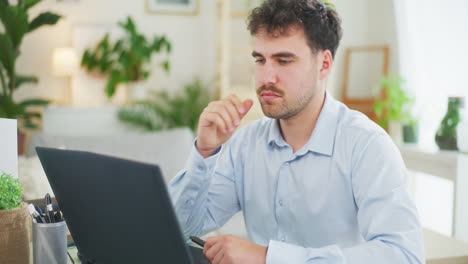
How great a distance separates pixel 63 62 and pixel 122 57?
0.64 metres

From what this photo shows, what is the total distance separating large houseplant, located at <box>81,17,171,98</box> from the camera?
615 cm

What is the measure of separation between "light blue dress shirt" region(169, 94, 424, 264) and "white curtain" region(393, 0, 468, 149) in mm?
2543

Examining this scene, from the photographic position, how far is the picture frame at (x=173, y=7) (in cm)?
670

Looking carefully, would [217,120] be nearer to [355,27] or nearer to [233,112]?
[233,112]

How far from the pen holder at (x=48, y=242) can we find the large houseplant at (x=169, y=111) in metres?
4.84

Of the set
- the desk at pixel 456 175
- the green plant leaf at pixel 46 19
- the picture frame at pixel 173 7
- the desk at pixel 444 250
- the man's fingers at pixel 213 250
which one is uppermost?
the picture frame at pixel 173 7

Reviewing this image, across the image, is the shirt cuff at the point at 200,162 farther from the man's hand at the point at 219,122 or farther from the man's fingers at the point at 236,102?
the man's fingers at the point at 236,102

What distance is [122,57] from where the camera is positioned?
6156mm

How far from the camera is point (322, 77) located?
5.14ft

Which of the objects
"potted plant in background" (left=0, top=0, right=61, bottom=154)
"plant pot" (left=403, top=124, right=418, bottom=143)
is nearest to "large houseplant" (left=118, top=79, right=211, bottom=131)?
"potted plant in background" (left=0, top=0, right=61, bottom=154)

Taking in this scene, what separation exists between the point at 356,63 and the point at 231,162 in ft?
11.7

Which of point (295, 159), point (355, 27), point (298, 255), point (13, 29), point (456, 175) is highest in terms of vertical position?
point (355, 27)

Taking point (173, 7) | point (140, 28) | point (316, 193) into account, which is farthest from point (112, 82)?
point (316, 193)

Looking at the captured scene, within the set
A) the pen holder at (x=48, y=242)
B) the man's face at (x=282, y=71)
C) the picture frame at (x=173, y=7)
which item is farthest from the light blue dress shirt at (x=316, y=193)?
the picture frame at (x=173, y=7)
